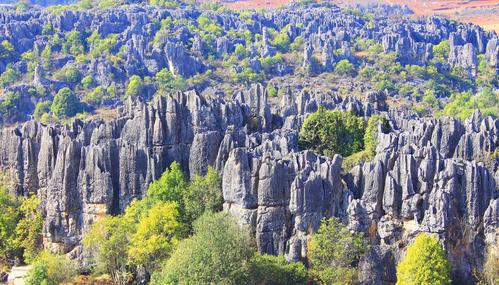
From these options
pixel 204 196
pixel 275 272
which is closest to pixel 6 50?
pixel 204 196

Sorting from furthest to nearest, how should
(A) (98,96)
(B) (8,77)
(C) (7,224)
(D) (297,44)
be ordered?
(D) (297,44), (B) (8,77), (A) (98,96), (C) (7,224)

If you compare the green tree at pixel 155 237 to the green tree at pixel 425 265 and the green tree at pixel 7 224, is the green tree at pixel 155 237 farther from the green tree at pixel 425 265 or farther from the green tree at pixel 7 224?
the green tree at pixel 425 265

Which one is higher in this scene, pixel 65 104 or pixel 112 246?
pixel 65 104

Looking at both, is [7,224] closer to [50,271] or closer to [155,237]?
[50,271]

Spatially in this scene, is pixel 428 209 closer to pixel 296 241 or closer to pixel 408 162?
pixel 408 162

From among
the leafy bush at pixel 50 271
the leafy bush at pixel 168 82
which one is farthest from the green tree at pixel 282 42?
the leafy bush at pixel 50 271

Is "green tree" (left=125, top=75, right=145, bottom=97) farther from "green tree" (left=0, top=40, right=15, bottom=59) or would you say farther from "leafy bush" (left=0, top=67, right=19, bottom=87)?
"green tree" (left=0, top=40, right=15, bottom=59)

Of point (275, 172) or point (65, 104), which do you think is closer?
point (275, 172)
